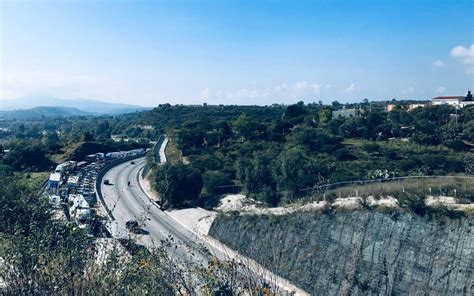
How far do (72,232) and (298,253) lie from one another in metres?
9.73

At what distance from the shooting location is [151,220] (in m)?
23.5

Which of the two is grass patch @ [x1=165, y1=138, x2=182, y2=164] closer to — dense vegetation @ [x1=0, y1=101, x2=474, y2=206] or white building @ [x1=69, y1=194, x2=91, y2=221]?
dense vegetation @ [x1=0, y1=101, x2=474, y2=206]

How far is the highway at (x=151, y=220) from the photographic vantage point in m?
16.1

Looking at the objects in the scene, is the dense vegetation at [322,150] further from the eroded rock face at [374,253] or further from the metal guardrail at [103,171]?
the metal guardrail at [103,171]

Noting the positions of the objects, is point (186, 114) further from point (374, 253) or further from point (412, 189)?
point (374, 253)

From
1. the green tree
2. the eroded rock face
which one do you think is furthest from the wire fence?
the green tree

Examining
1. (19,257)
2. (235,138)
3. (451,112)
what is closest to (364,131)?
(451,112)

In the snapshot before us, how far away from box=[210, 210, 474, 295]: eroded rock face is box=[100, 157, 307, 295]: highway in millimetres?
1063

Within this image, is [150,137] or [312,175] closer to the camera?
[312,175]

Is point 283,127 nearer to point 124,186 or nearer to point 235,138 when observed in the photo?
point 235,138

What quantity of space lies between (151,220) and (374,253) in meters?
13.3

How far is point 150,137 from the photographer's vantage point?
61062 millimetres

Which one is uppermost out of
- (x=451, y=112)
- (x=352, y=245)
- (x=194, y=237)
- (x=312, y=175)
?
(x=451, y=112)

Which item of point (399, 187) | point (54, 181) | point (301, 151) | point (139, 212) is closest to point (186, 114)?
point (54, 181)
